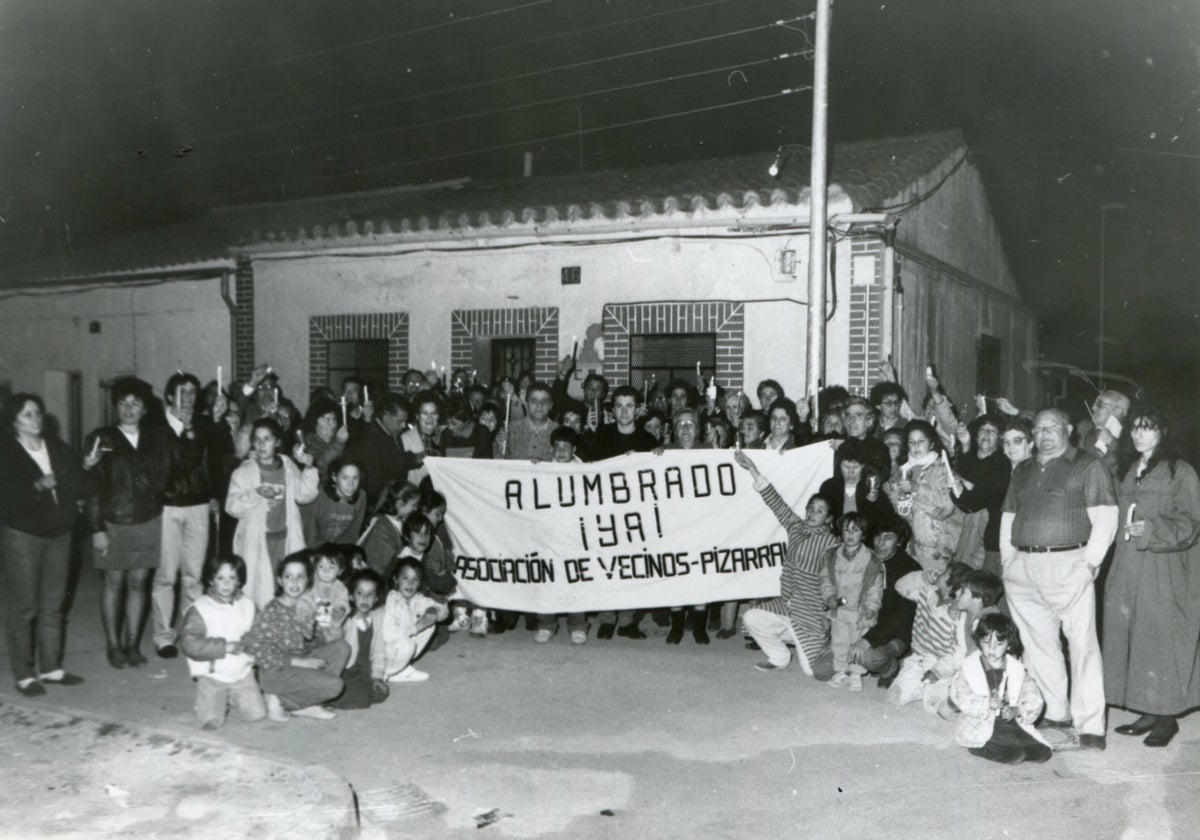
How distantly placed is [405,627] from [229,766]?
6.67ft

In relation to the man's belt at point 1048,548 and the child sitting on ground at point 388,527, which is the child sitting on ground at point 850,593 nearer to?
the man's belt at point 1048,548

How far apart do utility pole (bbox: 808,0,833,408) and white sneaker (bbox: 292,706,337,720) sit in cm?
500

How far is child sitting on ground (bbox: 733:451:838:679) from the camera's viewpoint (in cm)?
642

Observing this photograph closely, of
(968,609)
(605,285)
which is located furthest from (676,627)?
(605,285)

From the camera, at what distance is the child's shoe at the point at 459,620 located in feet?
24.7

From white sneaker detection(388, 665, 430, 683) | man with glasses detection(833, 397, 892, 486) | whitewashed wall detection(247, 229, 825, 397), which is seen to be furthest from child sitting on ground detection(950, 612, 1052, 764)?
whitewashed wall detection(247, 229, 825, 397)

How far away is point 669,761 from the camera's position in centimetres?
488

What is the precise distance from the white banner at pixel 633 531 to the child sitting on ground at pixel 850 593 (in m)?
0.74

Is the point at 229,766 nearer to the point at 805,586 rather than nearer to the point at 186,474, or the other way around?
the point at 186,474

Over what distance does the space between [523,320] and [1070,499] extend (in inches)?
291

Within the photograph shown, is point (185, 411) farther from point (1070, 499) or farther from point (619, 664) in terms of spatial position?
point (1070, 499)

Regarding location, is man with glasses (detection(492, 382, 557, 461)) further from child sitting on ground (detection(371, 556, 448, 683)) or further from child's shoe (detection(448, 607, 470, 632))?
child sitting on ground (detection(371, 556, 448, 683))

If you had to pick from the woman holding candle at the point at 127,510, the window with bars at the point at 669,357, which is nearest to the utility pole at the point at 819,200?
the window with bars at the point at 669,357

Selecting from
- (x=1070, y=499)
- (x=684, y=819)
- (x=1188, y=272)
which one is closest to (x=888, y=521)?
(x=1070, y=499)
